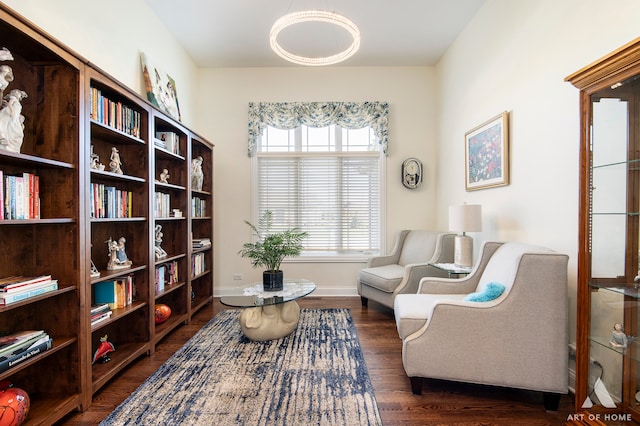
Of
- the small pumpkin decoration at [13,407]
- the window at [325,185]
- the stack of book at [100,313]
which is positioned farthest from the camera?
the window at [325,185]

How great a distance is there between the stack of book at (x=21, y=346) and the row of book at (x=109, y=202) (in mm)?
774

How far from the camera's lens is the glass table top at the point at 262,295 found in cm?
253

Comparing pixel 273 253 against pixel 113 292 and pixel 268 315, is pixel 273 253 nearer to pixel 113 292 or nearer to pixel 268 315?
pixel 268 315

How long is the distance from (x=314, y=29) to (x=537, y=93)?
2.33m

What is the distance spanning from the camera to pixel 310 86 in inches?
169

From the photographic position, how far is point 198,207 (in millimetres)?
3805

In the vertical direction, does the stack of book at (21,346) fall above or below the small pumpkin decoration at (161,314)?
above

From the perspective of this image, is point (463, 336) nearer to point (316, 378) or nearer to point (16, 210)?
point (316, 378)

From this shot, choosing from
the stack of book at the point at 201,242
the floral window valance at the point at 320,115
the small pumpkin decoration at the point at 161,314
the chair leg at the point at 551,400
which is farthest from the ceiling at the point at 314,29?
the chair leg at the point at 551,400

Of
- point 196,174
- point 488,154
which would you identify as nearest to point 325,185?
point 196,174

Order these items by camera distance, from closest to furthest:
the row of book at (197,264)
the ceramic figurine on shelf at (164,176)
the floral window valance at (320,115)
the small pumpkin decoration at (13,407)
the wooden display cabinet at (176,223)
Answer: the small pumpkin decoration at (13,407)
the ceramic figurine on shelf at (164,176)
the wooden display cabinet at (176,223)
the row of book at (197,264)
the floral window valance at (320,115)

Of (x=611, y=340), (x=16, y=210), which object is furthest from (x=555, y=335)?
(x=16, y=210)

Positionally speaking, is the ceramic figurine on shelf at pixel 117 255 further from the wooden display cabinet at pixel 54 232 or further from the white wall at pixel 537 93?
the white wall at pixel 537 93

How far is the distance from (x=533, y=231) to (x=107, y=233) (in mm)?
3399
